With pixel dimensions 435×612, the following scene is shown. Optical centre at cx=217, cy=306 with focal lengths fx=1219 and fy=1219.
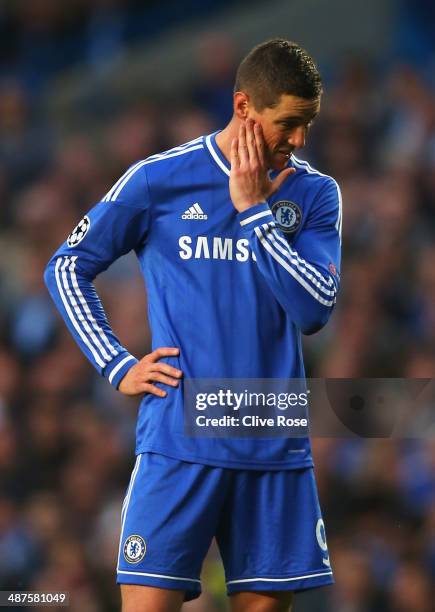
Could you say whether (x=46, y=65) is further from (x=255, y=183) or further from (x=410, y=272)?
(x=255, y=183)

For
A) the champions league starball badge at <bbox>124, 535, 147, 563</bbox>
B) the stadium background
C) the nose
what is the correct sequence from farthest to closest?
the stadium background, the nose, the champions league starball badge at <bbox>124, 535, 147, 563</bbox>

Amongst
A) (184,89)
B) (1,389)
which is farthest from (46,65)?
(1,389)

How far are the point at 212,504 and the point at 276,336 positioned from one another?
17.0 inches

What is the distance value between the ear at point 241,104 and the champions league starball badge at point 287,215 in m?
0.23

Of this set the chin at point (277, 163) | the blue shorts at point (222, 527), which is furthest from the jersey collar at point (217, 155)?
the blue shorts at point (222, 527)

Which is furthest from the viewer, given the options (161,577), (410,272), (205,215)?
(410,272)

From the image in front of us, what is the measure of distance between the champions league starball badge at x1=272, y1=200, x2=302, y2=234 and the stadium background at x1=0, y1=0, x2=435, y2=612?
52.9 inches

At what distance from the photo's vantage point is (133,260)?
23.3ft

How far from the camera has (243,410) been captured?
9.68ft

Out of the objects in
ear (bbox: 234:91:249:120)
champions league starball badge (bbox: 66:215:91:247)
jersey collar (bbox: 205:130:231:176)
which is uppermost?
ear (bbox: 234:91:249:120)

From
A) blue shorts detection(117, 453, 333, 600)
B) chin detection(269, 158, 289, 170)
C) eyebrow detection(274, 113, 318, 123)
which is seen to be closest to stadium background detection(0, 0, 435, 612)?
blue shorts detection(117, 453, 333, 600)

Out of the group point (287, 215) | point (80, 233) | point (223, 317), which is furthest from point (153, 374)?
point (287, 215)

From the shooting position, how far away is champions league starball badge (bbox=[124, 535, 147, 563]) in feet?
9.23

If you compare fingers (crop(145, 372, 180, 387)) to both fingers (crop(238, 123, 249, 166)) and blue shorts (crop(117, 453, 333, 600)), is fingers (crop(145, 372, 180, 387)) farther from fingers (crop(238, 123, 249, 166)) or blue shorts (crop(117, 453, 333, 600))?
fingers (crop(238, 123, 249, 166))
